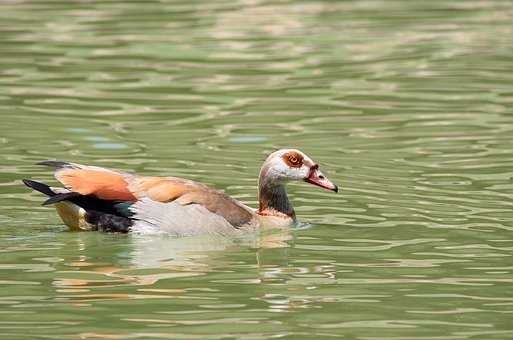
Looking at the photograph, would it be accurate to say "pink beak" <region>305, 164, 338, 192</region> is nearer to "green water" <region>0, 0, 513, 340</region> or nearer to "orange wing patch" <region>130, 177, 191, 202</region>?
"green water" <region>0, 0, 513, 340</region>

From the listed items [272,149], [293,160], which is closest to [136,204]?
[293,160]

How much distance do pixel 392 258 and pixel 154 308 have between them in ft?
8.05

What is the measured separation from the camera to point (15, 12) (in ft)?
95.2

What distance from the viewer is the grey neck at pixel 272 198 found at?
46.1 ft

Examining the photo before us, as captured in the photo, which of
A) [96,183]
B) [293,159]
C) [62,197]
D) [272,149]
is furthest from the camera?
[272,149]

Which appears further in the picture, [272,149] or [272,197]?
[272,149]

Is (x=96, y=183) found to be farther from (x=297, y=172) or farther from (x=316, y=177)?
(x=316, y=177)

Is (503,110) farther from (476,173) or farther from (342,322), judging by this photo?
(342,322)

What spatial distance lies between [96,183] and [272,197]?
1.75 meters

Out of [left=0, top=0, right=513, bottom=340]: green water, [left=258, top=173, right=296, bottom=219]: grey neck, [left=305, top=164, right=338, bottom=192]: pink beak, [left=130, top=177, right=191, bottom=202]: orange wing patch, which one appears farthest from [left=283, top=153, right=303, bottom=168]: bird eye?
[left=130, top=177, right=191, bottom=202]: orange wing patch

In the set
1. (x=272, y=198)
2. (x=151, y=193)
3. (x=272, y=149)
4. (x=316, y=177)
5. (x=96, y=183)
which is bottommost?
(x=272, y=149)

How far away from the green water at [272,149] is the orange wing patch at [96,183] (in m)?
Answer: 0.37

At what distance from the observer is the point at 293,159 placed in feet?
46.1

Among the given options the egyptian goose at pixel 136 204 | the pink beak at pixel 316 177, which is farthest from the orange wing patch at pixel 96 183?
the pink beak at pixel 316 177
